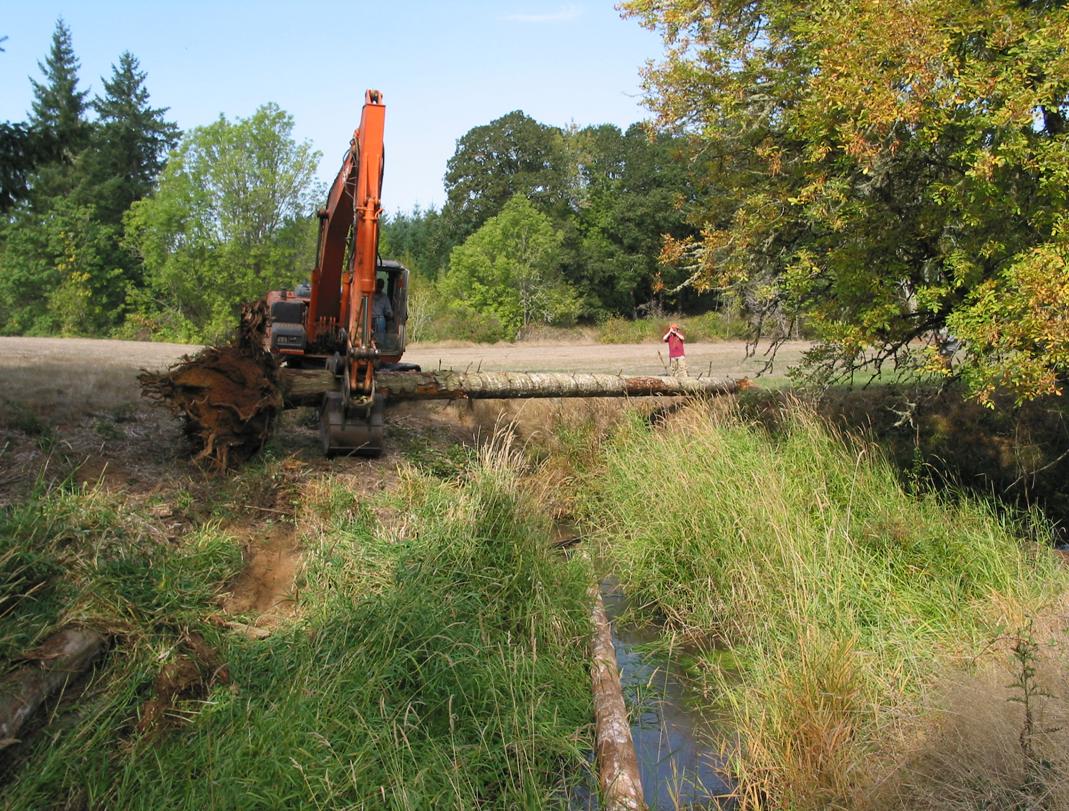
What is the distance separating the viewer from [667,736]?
595 centimetres

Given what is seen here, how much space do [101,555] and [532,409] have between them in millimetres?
7714

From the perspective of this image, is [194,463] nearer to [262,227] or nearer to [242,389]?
[242,389]

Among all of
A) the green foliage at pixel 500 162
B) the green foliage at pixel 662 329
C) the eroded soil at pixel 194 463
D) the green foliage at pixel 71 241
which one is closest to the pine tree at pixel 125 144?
the green foliage at pixel 71 241

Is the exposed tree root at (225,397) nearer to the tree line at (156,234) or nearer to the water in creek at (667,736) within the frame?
the water in creek at (667,736)

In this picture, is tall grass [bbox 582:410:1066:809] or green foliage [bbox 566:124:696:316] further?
green foliage [bbox 566:124:696:316]

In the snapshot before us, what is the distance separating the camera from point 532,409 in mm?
13070

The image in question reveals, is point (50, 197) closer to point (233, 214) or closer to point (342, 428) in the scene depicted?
point (233, 214)

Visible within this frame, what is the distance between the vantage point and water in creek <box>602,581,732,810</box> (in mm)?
5207

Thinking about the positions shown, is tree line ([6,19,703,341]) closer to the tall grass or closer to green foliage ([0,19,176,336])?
Answer: green foliage ([0,19,176,336])

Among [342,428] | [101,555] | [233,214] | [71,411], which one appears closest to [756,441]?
[342,428]

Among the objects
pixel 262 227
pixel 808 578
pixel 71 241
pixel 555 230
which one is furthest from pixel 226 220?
pixel 808 578

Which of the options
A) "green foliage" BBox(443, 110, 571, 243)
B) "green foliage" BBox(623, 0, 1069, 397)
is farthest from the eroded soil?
"green foliage" BBox(443, 110, 571, 243)

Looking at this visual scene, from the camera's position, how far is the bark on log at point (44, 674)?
4402 millimetres

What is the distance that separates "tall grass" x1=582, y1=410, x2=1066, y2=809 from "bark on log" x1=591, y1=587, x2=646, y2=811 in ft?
2.21
